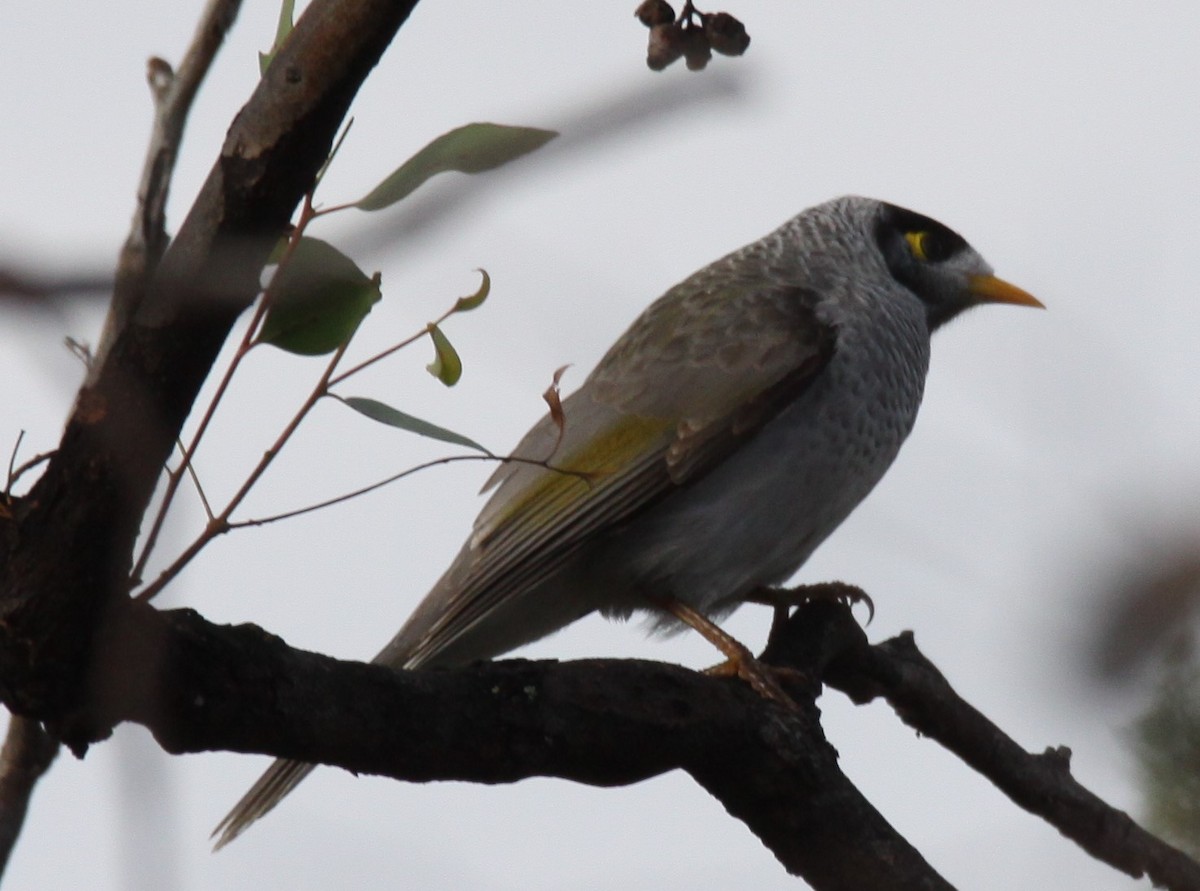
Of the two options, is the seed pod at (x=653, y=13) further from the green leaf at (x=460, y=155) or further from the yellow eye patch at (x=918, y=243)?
the yellow eye patch at (x=918, y=243)

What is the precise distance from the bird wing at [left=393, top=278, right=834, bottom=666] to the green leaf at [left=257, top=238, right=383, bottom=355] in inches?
61.0

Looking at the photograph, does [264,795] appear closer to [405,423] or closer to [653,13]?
[405,423]

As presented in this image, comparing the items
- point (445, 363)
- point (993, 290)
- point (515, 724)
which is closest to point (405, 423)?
point (445, 363)

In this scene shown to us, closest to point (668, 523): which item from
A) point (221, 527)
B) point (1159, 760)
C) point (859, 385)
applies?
point (859, 385)

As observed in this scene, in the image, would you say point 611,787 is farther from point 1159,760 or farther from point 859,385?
point 859,385

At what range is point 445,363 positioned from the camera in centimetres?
231

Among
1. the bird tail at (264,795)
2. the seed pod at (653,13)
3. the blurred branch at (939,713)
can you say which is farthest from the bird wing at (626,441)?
the seed pod at (653,13)

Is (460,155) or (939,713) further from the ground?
(460,155)

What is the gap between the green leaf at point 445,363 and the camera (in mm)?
2305

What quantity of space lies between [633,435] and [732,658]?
74 centimetres

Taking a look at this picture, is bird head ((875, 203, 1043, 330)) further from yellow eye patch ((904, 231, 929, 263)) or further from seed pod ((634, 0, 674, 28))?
seed pod ((634, 0, 674, 28))

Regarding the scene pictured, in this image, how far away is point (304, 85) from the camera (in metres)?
1.89

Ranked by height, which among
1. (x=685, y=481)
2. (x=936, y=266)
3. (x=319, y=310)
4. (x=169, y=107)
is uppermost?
(x=936, y=266)

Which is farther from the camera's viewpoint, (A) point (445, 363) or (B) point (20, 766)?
(B) point (20, 766)
